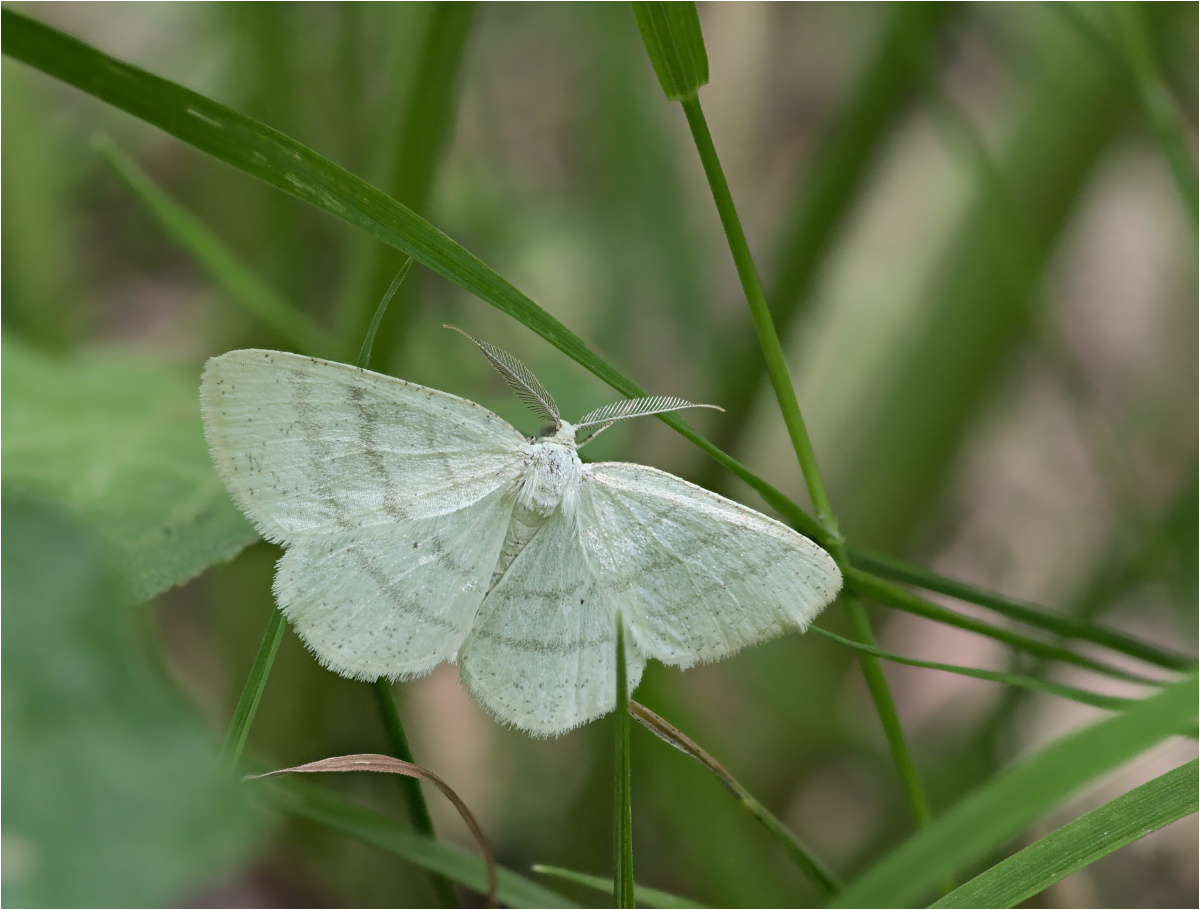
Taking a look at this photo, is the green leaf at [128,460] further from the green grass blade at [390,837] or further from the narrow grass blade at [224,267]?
the green grass blade at [390,837]

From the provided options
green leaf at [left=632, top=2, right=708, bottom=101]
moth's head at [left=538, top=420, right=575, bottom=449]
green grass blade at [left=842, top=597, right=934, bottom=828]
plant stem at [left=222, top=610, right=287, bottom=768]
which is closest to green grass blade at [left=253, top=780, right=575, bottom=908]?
plant stem at [left=222, top=610, right=287, bottom=768]

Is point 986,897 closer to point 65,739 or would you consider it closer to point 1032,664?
point 65,739

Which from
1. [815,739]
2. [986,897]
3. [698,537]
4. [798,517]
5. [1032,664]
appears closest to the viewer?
[986,897]

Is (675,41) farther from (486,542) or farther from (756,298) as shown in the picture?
(486,542)

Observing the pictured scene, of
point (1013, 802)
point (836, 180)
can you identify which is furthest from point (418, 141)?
point (1013, 802)

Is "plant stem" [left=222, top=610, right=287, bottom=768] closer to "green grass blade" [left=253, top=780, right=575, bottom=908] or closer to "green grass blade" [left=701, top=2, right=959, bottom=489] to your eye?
"green grass blade" [left=253, top=780, right=575, bottom=908]

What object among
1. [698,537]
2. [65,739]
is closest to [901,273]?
[698,537]
